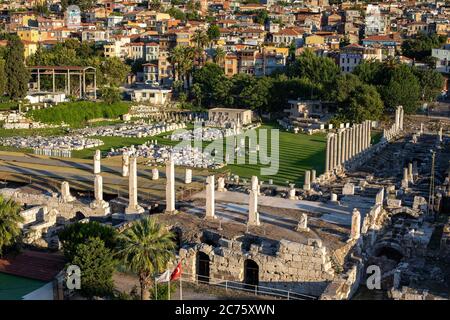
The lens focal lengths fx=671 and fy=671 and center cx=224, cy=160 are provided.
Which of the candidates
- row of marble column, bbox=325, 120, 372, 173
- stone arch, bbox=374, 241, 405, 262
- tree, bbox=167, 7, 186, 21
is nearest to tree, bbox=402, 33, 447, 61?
row of marble column, bbox=325, 120, 372, 173

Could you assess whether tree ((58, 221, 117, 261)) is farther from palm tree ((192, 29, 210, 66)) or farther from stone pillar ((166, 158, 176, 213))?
palm tree ((192, 29, 210, 66))

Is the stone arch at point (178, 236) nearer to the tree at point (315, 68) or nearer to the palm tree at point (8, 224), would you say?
the palm tree at point (8, 224)

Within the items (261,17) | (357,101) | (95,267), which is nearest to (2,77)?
(357,101)

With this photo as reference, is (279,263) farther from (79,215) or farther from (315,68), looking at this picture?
(315,68)

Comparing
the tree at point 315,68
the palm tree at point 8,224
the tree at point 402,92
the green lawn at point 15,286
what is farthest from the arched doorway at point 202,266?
the tree at point 315,68

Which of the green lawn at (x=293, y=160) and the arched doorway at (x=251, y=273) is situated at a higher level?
the arched doorway at (x=251, y=273)

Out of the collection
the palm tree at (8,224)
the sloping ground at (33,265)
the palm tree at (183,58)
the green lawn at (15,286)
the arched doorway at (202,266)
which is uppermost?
the palm tree at (183,58)

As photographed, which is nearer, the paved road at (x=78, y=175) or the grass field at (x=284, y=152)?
the paved road at (x=78, y=175)
